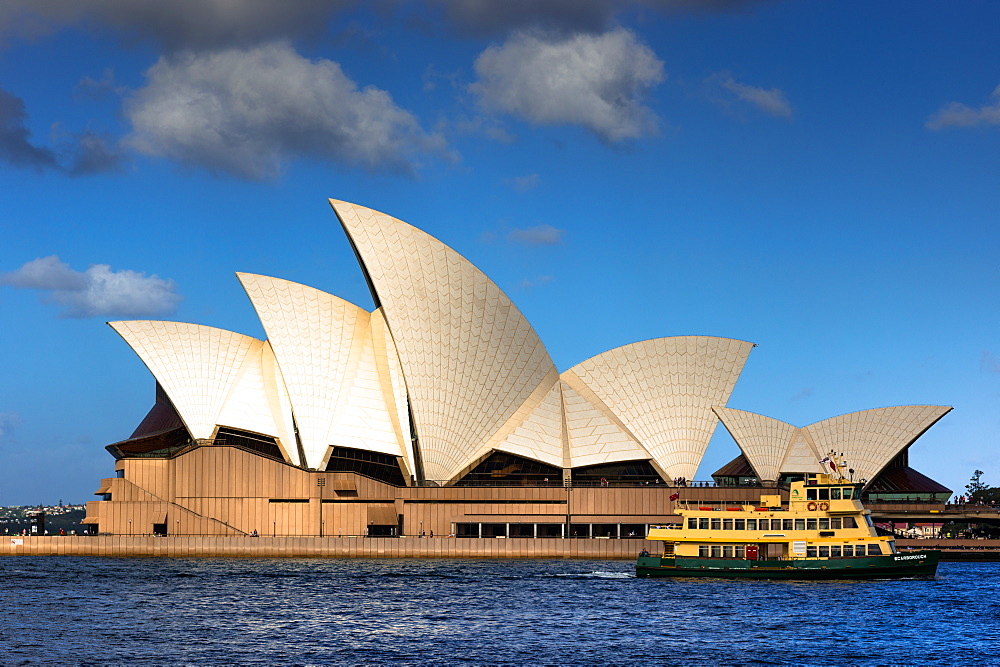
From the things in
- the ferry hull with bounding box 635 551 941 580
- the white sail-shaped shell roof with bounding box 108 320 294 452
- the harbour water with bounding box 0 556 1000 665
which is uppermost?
the white sail-shaped shell roof with bounding box 108 320 294 452

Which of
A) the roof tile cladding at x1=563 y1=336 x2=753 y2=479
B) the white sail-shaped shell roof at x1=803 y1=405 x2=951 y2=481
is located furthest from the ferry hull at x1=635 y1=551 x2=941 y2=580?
the white sail-shaped shell roof at x1=803 y1=405 x2=951 y2=481

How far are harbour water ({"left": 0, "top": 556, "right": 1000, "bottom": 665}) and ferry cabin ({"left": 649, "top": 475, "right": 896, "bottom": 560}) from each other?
1.91 m

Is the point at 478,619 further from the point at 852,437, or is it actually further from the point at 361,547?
the point at 852,437

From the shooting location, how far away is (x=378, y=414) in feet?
274

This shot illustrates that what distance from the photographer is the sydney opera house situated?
80750 mm

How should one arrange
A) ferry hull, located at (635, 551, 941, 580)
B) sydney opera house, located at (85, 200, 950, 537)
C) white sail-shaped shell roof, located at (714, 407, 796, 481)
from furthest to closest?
white sail-shaped shell roof, located at (714, 407, 796, 481) → sydney opera house, located at (85, 200, 950, 537) → ferry hull, located at (635, 551, 941, 580)

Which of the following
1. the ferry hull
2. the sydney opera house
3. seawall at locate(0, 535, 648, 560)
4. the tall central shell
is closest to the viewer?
the ferry hull

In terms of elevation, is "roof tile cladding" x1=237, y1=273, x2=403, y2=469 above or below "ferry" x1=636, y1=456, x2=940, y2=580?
above

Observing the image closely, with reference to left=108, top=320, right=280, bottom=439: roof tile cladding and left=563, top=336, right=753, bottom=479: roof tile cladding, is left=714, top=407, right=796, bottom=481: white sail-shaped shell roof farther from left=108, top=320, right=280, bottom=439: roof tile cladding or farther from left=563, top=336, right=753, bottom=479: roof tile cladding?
left=108, top=320, right=280, bottom=439: roof tile cladding

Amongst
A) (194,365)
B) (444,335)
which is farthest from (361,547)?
(194,365)

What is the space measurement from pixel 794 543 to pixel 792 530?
63 centimetres

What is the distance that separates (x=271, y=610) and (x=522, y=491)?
36827 millimetres

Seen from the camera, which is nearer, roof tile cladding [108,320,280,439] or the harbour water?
the harbour water

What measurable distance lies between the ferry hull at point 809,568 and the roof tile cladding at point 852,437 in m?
28.3
